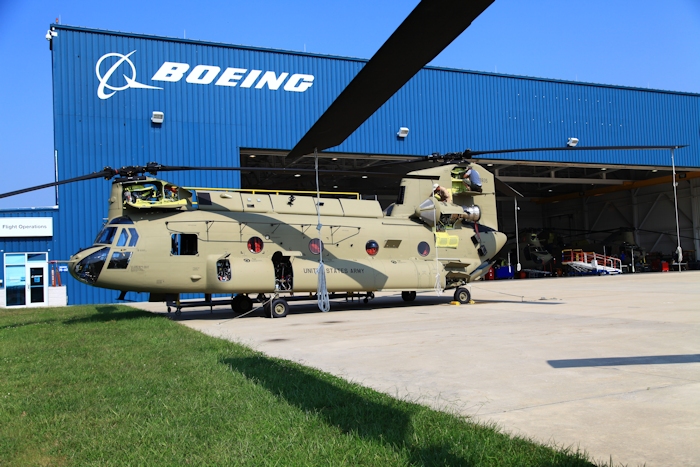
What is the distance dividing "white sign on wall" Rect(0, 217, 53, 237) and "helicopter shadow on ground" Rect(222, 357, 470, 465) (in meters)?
19.0

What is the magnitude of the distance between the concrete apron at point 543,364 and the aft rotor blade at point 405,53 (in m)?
2.76

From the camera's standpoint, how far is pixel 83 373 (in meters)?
6.75

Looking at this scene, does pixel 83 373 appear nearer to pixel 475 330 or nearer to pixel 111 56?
pixel 475 330

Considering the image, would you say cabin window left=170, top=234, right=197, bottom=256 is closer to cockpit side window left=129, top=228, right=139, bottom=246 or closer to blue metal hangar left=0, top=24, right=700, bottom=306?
cockpit side window left=129, top=228, right=139, bottom=246

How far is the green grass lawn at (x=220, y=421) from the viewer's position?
3662 millimetres

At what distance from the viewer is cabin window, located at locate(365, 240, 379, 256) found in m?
16.1

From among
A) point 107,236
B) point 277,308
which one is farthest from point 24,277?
point 277,308

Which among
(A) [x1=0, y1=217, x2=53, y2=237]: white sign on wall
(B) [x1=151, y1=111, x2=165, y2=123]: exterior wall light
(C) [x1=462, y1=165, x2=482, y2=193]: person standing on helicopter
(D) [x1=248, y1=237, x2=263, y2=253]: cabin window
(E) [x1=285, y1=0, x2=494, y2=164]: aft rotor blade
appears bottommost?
(D) [x1=248, y1=237, x2=263, y2=253]: cabin window

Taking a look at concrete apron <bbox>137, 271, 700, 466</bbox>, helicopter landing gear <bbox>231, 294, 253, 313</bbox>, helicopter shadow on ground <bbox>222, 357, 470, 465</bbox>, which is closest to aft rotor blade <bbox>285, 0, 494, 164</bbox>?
helicopter shadow on ground <bbox>222, 357, 470, 465</bbox>

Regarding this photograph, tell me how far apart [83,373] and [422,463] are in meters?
5.06

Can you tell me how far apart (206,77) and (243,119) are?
2.40 meters

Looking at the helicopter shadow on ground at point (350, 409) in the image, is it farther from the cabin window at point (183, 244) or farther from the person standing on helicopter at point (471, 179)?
the person standing on helicopter at point (471, 179)

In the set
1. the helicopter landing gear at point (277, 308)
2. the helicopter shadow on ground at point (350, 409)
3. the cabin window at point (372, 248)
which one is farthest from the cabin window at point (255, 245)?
the helicopter shadow on ground at point (350, 409)

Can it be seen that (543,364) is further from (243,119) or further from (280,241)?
(243,119)
